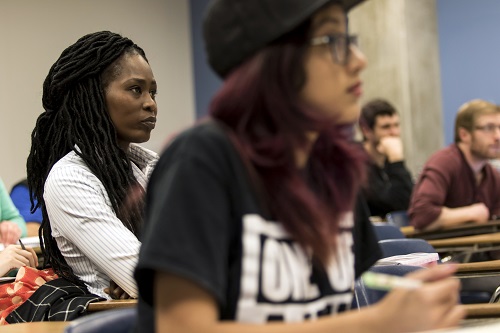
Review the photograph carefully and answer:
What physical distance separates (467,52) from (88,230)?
5615mm

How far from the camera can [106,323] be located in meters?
1.65

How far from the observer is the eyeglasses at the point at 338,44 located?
135 centimetres

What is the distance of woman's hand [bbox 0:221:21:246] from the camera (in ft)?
13.0

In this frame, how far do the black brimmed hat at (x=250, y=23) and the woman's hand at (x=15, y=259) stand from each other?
1860 millimetres

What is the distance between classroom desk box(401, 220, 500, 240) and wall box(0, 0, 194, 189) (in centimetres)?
183

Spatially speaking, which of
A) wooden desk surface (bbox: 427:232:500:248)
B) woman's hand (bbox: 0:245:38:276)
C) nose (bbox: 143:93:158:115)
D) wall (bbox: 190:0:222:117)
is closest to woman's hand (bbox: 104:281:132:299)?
woman's hand (bbox: 0:245:38:276)

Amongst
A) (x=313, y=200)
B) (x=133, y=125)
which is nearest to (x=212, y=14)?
(x=313, y=200)

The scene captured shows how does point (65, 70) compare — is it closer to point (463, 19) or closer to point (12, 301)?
point (12, 301)

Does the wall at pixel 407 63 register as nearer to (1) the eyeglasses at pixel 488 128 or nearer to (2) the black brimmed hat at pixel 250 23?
(1) the eyeglasses at pixel 488 128

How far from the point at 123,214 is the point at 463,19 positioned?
218 inches

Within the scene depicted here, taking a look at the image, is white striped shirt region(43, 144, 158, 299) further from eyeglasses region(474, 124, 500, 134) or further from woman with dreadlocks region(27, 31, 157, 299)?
eyeglasses region(474, 124, 500, 134)

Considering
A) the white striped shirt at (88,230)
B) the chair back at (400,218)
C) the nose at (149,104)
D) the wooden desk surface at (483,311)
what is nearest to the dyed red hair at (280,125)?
the wooden desk surface at (483,311)

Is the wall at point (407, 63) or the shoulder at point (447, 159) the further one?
the wall at point (407, 63)

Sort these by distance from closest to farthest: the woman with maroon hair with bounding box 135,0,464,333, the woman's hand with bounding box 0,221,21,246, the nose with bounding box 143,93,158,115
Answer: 1. the woman with maroon hair with bounding box 135,0,464,333
2. the nose with bounding box 143,93,158,115
3. the woman's hand with bounding box 0,221,21,246
